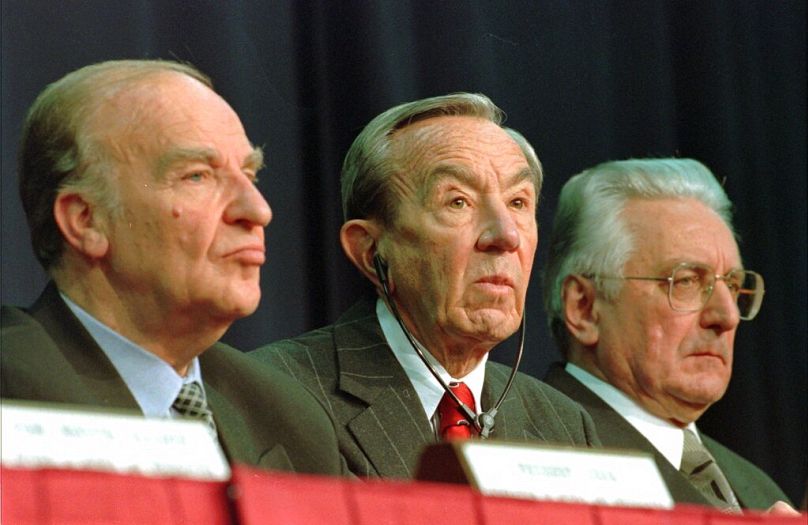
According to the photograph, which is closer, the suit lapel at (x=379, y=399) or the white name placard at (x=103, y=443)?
the white name placard at (x=103, y=443)

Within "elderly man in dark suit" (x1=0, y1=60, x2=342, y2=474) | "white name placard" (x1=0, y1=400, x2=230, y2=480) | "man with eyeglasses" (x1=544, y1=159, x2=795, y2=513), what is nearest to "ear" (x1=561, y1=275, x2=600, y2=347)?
"man with eyeglasses" (x1=544, y1=159, x2=795, y2=513)

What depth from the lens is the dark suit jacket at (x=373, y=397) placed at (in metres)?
2.45

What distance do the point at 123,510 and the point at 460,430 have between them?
3.47 feet

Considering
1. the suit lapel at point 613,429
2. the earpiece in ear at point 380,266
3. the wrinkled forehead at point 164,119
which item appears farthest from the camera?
the suit lapel at point 613,429

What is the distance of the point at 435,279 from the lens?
2623 mm

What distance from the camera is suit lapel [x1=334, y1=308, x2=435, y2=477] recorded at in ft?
8.05

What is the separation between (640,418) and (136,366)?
1282 mm

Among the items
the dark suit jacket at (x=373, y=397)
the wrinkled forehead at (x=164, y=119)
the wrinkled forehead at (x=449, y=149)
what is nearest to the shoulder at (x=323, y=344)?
the dark suit jacket at (x=373, y=397)

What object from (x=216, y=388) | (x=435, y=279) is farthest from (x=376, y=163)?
(x=216, y=388)

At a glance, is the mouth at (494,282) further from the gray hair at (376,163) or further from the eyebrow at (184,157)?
the eyebrow at (184,157)

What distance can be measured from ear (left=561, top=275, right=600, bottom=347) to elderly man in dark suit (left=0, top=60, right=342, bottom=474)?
3.37 ft

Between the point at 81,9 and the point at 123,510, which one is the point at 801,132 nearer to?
the point at 81,9

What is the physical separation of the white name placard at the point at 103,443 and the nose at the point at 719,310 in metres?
1.63

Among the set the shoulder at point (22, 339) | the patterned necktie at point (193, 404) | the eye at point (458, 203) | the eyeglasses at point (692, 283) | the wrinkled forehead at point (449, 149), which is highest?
the wrinkled forehead at point (449, 149)
